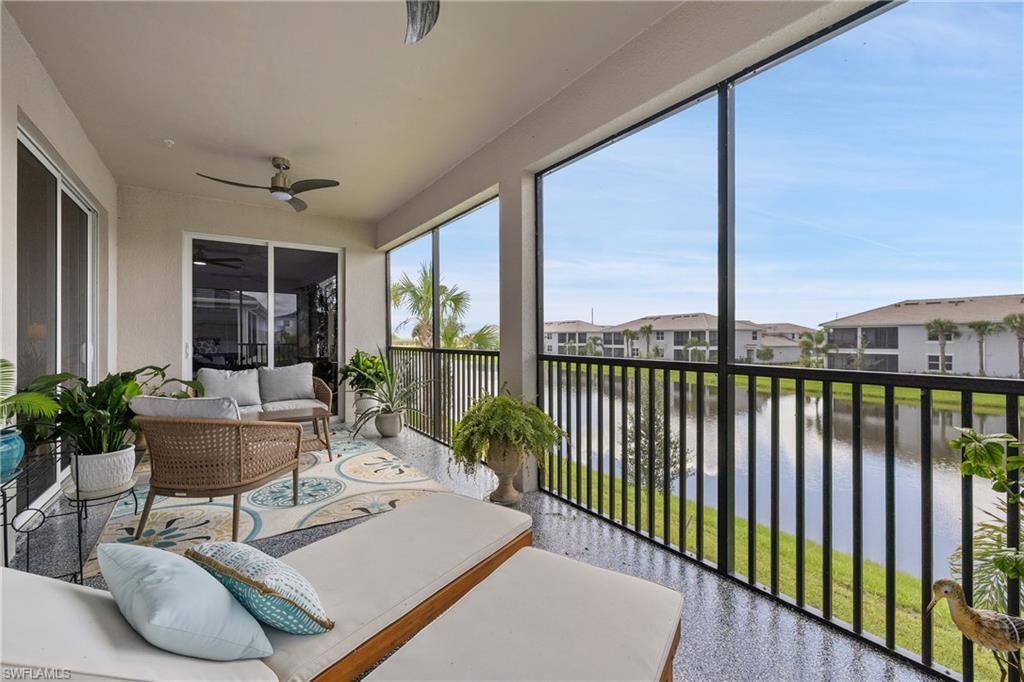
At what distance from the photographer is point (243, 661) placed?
996 mm

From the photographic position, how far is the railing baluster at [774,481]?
6.71ft

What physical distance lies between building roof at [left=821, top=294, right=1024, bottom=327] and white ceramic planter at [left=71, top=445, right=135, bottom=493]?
3669 millimetres

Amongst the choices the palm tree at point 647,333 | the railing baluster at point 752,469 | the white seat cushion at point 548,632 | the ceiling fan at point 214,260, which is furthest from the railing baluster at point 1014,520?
the ceiling fan at point 214,260

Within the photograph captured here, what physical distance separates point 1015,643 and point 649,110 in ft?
8.31

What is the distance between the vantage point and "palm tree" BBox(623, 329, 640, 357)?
2.77m

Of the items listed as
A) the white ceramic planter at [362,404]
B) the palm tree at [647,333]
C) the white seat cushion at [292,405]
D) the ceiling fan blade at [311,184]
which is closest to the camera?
the palm tree at [647,333]

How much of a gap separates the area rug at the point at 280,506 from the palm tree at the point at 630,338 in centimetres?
181

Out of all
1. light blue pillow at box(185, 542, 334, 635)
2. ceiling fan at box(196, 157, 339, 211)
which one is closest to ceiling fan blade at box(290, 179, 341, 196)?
ceiling fan at box(196, 157, 339, 211)

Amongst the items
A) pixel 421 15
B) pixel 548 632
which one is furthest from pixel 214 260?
pixel 548 632

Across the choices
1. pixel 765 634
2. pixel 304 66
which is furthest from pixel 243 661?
pixel 304 66

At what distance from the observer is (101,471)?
248 centimetres

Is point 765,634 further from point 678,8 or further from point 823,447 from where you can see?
point 678,8

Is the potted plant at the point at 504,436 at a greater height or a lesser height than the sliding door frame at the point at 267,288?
lesser

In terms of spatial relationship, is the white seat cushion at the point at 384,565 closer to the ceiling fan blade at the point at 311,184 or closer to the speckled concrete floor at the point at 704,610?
the speckled concrete floor at the point at 704,610
